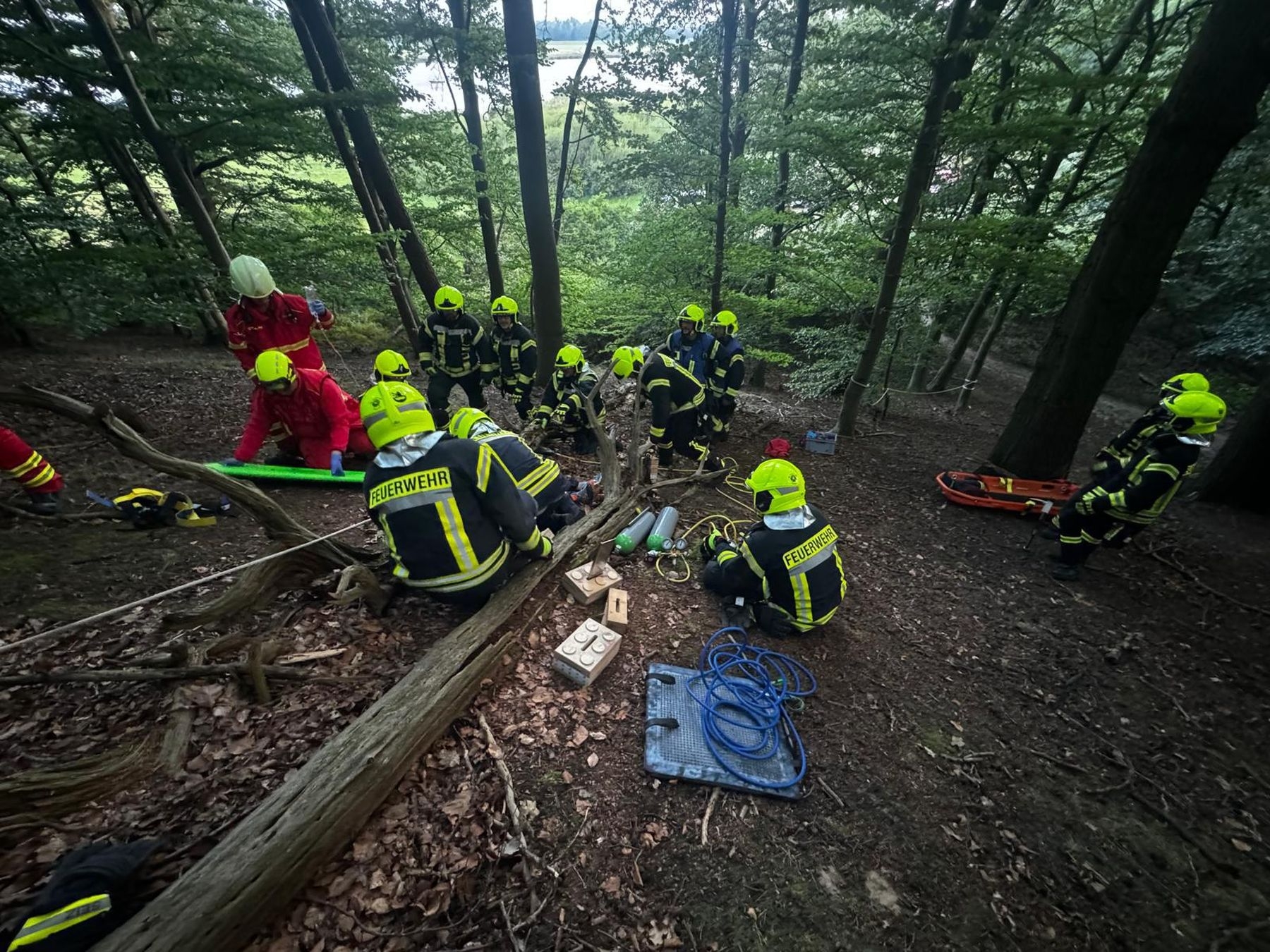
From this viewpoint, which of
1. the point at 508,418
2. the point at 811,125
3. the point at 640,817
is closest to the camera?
the point at 640,817

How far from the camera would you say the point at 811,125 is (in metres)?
6.37

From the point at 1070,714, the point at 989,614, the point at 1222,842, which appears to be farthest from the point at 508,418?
the point at 1222,842

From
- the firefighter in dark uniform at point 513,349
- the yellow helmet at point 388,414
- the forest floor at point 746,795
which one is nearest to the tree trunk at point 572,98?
the firefighter in dark uniform at point 513,349

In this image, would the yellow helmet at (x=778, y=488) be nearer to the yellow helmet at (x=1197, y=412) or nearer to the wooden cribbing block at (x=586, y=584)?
the wooden cribbing block at (x=586, y=584)

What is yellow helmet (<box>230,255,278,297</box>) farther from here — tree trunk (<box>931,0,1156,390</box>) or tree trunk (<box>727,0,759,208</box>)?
tree trunk (<box>931,0,1156,390</box>)

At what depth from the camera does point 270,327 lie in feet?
19.9

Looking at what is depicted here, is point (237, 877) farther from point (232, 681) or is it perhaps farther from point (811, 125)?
point (811, 125)

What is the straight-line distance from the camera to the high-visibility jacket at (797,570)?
3.90 metres

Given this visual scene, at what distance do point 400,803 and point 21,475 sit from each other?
16.4 feet

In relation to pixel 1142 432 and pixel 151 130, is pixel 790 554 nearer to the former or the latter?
pixel 1142 432

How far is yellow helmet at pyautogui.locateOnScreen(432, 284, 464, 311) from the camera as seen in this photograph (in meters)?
7.27

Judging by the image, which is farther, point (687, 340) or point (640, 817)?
point (687, 340)

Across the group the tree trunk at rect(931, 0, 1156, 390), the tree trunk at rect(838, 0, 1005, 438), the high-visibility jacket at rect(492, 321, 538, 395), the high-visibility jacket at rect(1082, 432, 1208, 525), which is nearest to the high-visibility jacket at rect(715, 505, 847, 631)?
the high-visibility jacket at rect(1082, 432, 1208, 525)

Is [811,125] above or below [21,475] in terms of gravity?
above
